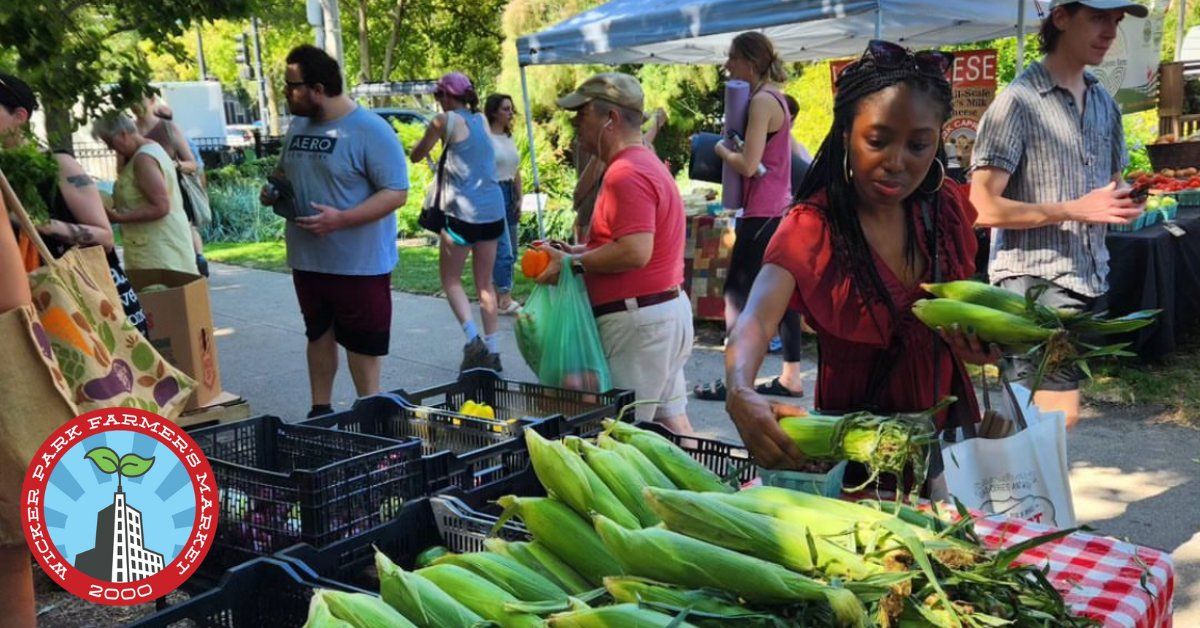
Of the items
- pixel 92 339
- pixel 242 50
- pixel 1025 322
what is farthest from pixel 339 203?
pixel 242 50

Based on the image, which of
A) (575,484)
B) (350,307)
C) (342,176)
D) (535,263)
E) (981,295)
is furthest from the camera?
(350,307)

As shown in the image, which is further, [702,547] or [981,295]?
[981,295]

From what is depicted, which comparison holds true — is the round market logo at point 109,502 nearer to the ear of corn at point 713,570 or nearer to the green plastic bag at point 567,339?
the ear of corn at point 713,570

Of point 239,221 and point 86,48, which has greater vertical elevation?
point 86,48

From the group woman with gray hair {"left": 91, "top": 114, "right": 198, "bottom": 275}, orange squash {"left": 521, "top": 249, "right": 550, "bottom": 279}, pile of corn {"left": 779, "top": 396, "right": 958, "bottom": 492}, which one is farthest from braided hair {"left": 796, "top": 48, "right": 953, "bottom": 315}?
woman with gray hair {"left": 91, "top": 114, "right": 198, "bottom": 275}

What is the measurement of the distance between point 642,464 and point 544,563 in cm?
31

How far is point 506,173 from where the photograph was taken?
386 inches

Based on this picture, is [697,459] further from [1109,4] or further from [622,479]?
[1109,4]

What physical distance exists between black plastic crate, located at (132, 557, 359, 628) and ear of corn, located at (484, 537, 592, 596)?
388 millimetres

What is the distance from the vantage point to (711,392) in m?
6.81

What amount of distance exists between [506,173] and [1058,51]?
21.6 feet

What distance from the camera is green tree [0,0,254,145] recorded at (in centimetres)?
425

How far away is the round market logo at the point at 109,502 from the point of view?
1.82 metres

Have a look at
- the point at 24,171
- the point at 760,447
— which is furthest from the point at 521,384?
the point at 24,171
